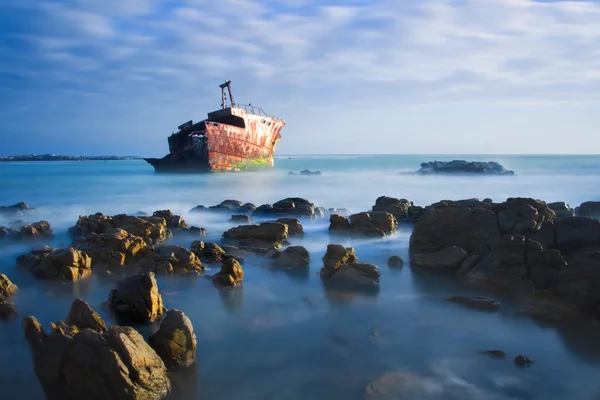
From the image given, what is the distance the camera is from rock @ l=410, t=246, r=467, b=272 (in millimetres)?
9742

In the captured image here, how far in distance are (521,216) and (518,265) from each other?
187cm

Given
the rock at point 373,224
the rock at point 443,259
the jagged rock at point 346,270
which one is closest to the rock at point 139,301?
the jagged rock at point 346,270

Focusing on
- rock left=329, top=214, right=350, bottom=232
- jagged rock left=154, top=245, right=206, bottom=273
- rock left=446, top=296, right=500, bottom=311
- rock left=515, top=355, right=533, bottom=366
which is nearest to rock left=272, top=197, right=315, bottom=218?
rock left=329, top=214, right=350, bottom=232

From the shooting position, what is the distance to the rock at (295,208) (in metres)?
18.1

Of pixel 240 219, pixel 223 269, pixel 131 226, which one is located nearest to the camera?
pixel 223 269

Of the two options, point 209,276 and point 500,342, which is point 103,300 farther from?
point 500,342

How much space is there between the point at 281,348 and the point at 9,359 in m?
3.40

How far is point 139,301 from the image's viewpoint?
674 centimetres

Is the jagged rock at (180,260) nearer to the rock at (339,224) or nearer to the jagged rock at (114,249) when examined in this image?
the jagged rock at (114,249)

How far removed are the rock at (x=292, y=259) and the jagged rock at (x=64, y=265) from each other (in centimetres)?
399

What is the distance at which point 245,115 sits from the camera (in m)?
41.5

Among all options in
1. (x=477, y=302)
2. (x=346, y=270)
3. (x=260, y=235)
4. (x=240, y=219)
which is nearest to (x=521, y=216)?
(x=477, y=302)

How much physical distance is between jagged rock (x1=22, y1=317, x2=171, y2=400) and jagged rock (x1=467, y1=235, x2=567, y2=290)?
21.0ft

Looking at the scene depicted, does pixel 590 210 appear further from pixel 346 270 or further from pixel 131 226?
pixel 131 226
